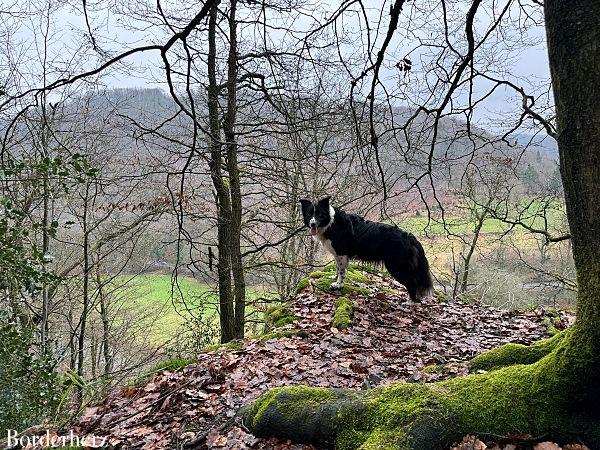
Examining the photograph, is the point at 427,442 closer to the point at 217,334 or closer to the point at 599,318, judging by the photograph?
the point at 599,318

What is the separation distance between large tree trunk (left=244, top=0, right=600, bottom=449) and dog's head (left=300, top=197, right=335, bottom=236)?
533cm

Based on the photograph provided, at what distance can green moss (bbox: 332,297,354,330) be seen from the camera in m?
6.46

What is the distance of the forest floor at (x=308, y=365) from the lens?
387cm

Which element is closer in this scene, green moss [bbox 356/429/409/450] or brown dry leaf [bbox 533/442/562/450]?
brown dry leaf [bbox 533/442/562/450]

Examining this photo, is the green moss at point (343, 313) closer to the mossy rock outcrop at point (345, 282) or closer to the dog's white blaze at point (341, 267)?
the mossy rock outcrop at point (345, 282)

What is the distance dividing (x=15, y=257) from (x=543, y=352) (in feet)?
20.9

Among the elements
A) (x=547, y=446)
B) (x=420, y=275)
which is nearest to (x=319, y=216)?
(x=420, y=275)

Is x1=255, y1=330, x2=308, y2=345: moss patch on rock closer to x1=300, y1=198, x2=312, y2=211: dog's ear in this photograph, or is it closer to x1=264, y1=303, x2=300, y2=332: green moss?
x1=264, y1=303, x2=300, y2=332: green moss

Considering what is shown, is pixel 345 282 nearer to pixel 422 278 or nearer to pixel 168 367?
pixel 422 278

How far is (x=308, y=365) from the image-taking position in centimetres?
499

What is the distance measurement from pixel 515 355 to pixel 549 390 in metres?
1.12

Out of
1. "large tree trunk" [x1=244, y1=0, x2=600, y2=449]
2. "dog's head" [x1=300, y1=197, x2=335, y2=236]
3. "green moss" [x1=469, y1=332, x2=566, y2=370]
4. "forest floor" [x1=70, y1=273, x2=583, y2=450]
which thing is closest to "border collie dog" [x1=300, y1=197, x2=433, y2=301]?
"dog's head" [x1=300, y1=197, x2=335, y2=236]

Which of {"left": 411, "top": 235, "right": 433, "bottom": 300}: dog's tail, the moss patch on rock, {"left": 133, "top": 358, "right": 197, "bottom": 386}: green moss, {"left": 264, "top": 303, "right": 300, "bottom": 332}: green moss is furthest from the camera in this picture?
{"left": 411, "top": 235, "right": 433, "bottom": 300}: dog's tail

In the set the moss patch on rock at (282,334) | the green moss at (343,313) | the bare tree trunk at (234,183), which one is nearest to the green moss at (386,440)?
the moss patch on rock at (282,334)
